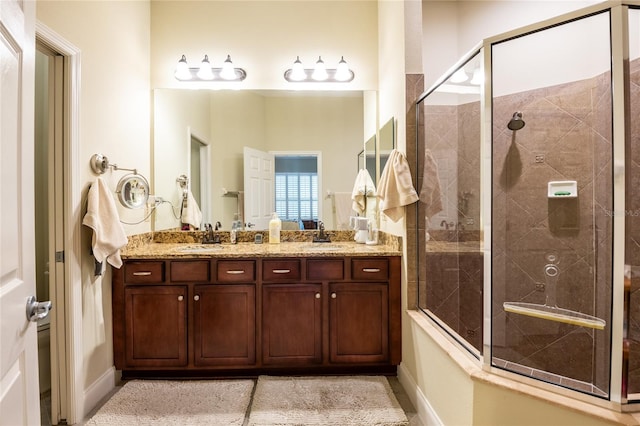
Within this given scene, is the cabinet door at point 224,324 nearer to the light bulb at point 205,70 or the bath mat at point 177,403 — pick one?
the bath mat at point 177,403

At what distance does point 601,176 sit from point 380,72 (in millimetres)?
1725

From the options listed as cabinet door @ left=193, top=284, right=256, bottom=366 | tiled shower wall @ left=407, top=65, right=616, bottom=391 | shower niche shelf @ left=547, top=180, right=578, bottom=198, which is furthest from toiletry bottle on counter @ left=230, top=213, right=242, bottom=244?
shower niche shelf @ left=547, top=180, right=578, bottom=198

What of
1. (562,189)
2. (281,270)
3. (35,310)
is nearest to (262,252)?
(281,270)

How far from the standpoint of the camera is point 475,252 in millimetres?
2113

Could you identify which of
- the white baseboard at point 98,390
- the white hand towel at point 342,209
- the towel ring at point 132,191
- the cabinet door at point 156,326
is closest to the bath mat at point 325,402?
the cabinet door at point 156,326

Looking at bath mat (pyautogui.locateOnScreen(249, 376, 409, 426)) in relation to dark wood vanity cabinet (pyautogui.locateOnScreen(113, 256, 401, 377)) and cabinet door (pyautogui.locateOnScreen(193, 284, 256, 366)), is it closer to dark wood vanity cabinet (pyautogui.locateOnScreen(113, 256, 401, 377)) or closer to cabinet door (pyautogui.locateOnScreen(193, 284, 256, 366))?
dark wood vanity cabinet (pyautogui.locateOnScreen(113, 256, 401, 377))

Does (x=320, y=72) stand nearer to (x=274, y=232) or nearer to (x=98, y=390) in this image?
(x=274, y=232)

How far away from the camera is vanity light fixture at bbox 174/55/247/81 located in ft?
9.03

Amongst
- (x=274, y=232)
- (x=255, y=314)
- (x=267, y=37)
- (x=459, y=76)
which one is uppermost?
(x=267, y=37)

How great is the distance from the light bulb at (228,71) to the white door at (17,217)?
1.87 meters

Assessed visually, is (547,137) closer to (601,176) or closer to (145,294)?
(601,176)

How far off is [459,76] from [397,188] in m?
0.72

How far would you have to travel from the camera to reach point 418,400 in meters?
1.97

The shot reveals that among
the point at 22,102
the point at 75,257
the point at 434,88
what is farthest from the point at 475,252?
the point at 75,257
